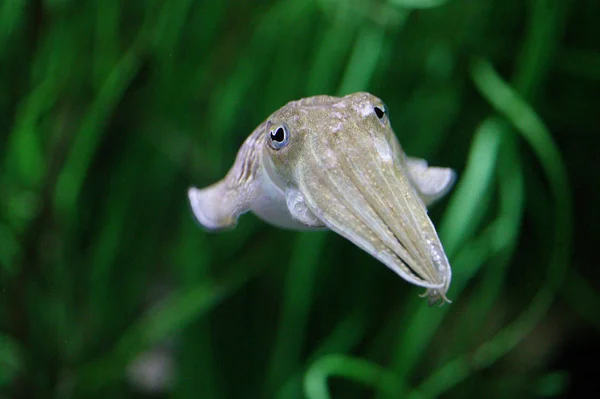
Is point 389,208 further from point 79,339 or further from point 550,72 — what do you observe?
point 79,339

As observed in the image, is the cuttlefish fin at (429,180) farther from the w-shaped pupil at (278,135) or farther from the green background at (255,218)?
the green background at (255,218)

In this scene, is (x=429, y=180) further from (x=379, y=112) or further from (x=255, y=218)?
(x=255, y=218)

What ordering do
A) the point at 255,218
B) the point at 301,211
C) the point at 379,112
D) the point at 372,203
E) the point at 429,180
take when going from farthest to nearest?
1. the point at 255,218
2. the point at 429,180
3. the point at 379,112
4. the point at 301,211
5. the point at 372,203

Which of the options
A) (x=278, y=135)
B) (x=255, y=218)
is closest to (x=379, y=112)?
(x=278, y=135)

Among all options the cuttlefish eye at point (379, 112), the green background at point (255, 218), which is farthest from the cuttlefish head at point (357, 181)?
the green background at point (255, 218)

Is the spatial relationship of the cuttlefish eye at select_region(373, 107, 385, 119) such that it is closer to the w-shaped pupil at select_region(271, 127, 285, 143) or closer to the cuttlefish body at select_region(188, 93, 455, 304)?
the cuttlefish body at select_region(188, 93, 455, 304)

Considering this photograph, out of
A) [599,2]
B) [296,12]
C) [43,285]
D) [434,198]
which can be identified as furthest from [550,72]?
[43,285]
